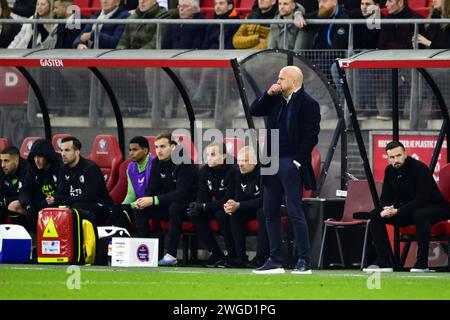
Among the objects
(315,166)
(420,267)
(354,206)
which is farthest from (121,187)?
(420,267)

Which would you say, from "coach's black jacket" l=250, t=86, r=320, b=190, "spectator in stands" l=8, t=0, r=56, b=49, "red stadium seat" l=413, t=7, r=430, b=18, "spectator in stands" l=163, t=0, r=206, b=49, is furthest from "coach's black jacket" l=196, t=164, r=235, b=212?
"spectator in stands" l=8, t=0, r=56, b=49

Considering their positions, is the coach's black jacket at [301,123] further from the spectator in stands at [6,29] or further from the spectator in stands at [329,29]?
the spectator in stands at [6,29]

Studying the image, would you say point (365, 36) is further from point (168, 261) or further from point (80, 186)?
point (80, 186)

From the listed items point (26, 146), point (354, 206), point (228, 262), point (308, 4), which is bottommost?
point (228, 262)

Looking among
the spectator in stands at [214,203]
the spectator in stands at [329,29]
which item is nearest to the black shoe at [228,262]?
the spectator in stands at [214,203]

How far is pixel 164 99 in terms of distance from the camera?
19578 millimetres

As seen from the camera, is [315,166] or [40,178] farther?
[40,178]

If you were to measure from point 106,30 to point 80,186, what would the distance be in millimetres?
3269

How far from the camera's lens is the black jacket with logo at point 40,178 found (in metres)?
18.8

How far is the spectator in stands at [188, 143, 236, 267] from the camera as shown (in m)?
17.8

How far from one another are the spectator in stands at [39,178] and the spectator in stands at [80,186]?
0.31 meters

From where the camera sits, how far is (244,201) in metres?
17.7

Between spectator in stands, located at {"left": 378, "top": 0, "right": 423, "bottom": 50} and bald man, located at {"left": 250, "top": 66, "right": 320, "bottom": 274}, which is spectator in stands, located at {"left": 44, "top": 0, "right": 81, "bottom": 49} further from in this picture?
bald man, located at {"left": 250, "top": 66, "right": 320, "bottom": 274}

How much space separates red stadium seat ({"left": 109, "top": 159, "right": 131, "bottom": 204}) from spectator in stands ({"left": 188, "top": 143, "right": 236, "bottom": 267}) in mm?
1450
